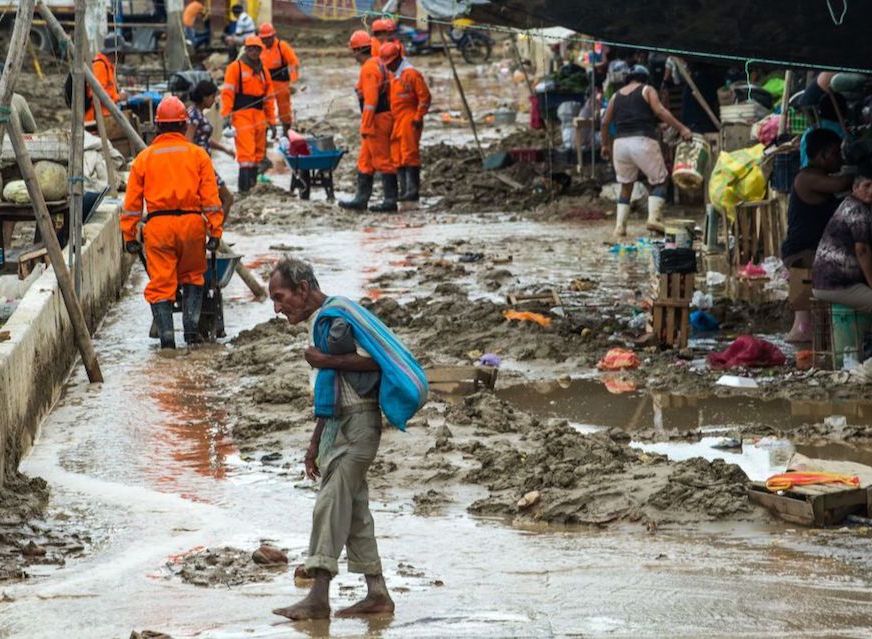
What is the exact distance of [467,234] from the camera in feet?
60.4

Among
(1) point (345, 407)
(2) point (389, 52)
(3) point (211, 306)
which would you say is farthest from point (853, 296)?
(2) point (389, 52)

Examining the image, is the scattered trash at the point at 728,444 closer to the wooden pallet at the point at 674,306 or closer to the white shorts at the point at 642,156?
the wooden pallet at the point at 674,306

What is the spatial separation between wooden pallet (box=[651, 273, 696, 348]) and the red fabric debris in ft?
1.69

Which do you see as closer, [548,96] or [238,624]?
[238,624]

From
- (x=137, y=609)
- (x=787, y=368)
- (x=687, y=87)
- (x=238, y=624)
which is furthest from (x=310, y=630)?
(x=687, y=87)

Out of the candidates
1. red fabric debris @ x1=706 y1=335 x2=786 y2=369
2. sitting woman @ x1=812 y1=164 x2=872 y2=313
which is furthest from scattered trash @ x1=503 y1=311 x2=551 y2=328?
sitting woman @ x1=812 y1=164 x2=872 y2=313

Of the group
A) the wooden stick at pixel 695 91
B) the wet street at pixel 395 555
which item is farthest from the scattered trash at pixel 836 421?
the wooden stick at pixel 695 91

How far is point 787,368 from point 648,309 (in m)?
2.04

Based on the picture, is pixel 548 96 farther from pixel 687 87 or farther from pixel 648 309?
pixel 648 309

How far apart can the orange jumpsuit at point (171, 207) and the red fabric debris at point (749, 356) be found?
379cm

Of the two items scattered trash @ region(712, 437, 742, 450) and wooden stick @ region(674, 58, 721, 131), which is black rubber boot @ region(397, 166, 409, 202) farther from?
scattered trash @ region(712, 437, 742, 450)

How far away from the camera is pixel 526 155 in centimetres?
2228

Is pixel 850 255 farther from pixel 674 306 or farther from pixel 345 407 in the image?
pixel 345 407

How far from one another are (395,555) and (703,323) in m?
5.82
